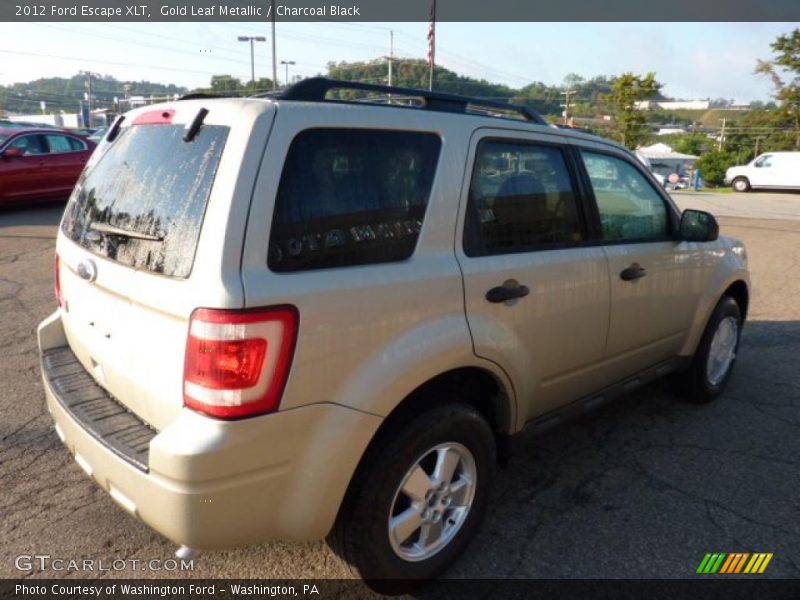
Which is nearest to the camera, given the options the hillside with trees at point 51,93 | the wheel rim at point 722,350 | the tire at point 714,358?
the tire at point 714,358

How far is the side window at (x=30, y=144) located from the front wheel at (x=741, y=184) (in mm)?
30263

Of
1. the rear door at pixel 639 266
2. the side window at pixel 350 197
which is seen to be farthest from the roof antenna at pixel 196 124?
the rear door at pixel 639 266

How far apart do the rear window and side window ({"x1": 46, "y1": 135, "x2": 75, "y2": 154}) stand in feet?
37.4

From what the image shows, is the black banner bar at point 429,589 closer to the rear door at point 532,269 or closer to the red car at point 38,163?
the rear door at point 532,269

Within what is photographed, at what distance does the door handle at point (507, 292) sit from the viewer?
2451mm

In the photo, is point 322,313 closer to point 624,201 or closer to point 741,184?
point 624,201

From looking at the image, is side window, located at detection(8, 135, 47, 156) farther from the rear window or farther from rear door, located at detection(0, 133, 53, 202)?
the rear window

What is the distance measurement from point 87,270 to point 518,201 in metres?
1.82

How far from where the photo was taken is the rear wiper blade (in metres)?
2.06

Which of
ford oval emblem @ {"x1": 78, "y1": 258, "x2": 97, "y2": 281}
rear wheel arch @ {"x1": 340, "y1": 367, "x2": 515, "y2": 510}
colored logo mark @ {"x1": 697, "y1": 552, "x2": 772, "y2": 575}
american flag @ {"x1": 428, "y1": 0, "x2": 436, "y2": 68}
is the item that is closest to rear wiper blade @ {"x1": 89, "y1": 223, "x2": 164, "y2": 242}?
ford oval emblem @ {"x1": 78, "y1": 258, "x2": 97, "y2": 281}

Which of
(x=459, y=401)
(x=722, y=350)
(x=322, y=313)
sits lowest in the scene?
(x=722, y=350)

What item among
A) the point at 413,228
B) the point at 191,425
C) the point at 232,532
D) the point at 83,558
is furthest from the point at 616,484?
the point at 83,558

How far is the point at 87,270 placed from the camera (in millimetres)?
2348

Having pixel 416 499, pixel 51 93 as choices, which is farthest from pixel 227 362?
pixel 51 93
